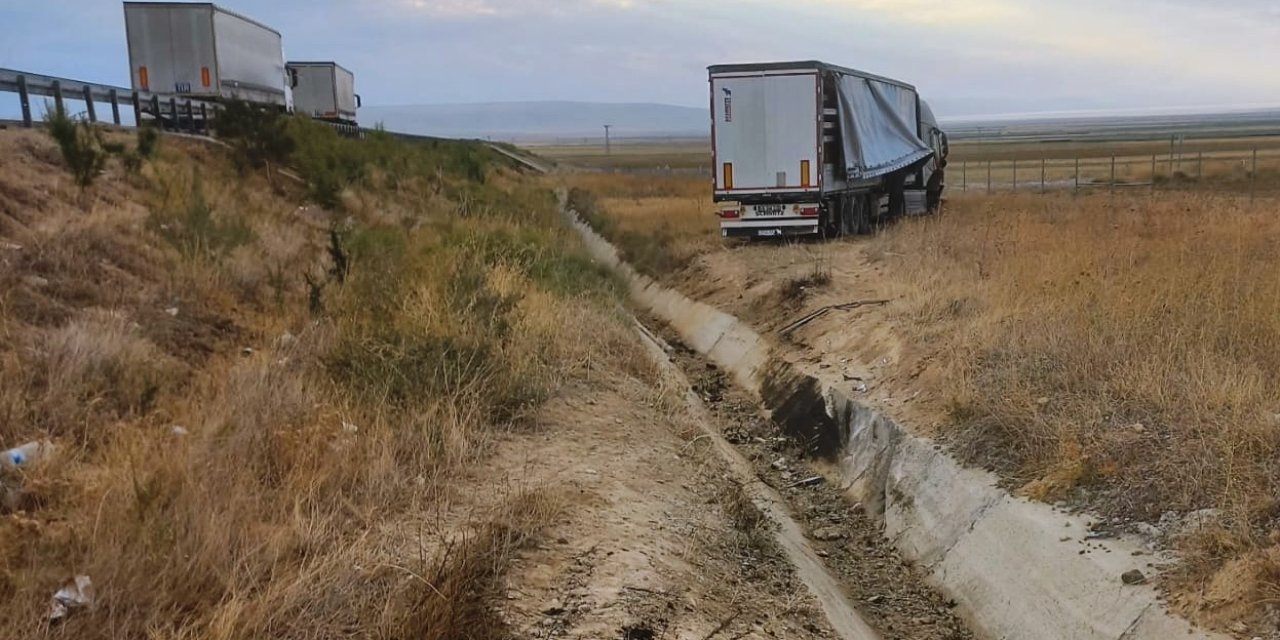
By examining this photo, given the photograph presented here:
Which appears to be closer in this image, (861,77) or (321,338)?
(321,338)

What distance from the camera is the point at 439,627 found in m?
3.88

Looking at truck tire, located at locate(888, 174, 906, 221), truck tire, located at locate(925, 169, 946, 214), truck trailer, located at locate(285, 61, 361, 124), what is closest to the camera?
truck tire, located at locate(888, 174, 906, 221)

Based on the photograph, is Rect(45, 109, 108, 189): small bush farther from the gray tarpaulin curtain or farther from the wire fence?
the wire fence

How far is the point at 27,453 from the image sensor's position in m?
5.17

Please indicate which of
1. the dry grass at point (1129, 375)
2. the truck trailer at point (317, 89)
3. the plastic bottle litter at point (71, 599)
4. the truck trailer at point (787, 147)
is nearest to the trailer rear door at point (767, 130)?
the truck trailer at point (787, 147)

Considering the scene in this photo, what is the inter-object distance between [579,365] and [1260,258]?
7.65 m

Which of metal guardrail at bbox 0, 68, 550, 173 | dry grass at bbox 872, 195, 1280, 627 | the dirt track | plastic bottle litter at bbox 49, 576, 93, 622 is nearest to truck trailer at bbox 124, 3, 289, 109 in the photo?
metal guardrail at bbox 0, 68, 550, 173

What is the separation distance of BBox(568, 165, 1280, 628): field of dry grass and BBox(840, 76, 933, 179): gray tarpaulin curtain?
6.06 meters

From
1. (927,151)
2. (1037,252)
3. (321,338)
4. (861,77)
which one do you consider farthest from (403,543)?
(927,151)

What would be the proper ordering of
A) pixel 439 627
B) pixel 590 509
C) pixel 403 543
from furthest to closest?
1. pixel 590 509
2. pixel 403 543
3. pixel 439 627

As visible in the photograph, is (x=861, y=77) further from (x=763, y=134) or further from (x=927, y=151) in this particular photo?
(x=927, y=151)

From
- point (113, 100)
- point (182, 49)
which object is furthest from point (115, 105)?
point (182, 49)

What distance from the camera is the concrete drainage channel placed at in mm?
5273

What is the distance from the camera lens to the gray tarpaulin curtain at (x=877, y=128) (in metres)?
19.6
